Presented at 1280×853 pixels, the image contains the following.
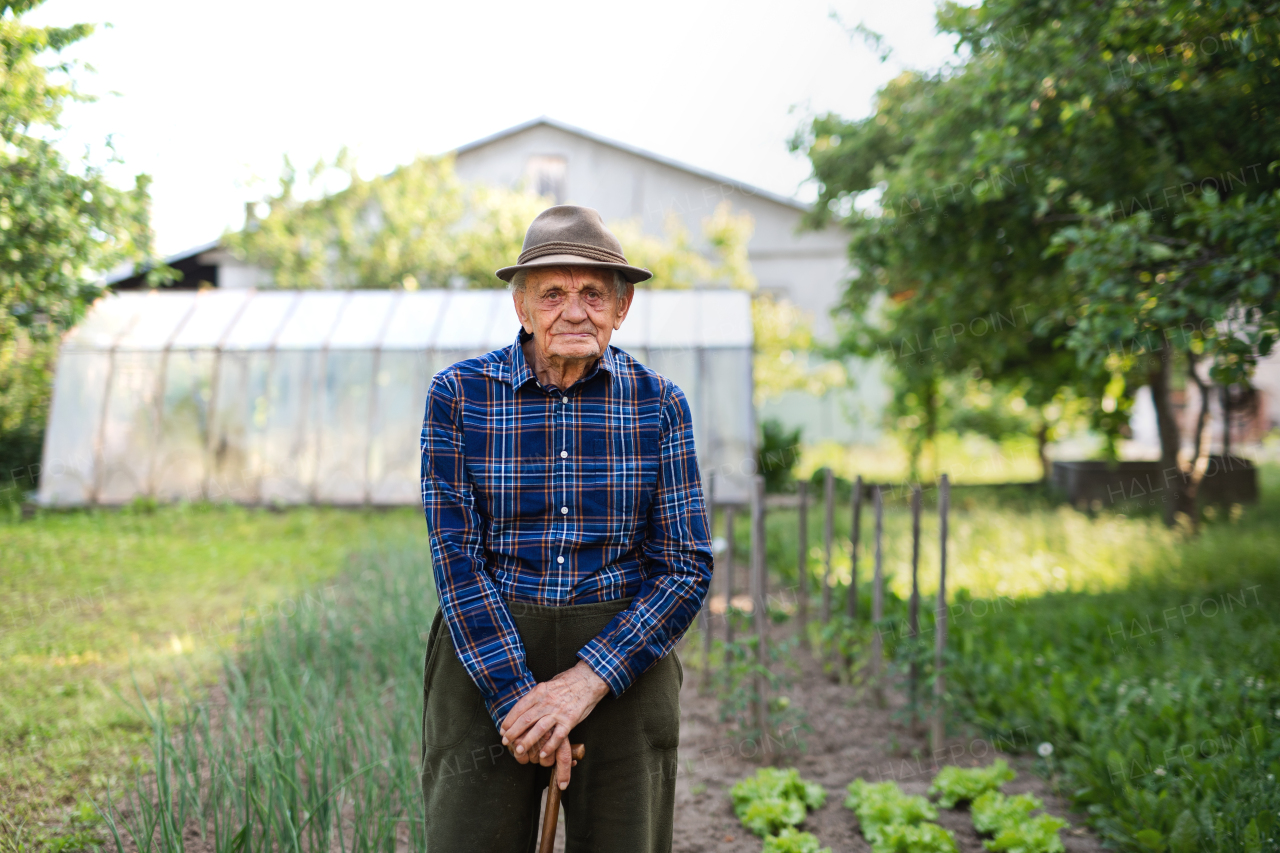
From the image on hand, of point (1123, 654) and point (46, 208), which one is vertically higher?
point (46, 208)

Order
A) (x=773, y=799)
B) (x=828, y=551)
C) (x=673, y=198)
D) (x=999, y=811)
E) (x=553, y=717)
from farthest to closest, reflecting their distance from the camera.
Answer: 1. (x=673, y=198)
2. (x=828, y=551)
3. (x=773, y=799)
4. (x=999, y=811)
5. (x=553, y=717)

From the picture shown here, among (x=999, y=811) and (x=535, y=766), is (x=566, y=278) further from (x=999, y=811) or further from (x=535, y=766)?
(x=999, y=811)

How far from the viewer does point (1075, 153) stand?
4.96 metres

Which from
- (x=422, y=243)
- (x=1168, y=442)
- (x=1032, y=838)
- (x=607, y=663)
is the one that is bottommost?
(x=1032, y=838)

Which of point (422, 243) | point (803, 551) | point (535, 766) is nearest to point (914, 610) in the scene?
point (803, 551)

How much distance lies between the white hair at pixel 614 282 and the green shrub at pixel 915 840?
2.09 m

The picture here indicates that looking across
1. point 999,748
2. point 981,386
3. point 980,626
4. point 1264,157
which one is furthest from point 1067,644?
point 981,386

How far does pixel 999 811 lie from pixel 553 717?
6.76 ft

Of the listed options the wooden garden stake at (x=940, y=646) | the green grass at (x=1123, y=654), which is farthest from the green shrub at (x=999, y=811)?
the wooden garden stake at (x=940, y=646)

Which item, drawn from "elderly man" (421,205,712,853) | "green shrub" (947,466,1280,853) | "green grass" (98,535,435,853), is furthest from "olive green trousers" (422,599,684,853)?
"green shrub" (947,466,1280,853)

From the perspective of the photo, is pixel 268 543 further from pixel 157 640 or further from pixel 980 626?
pixel 980 626

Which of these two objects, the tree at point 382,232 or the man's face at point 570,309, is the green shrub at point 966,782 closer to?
the man's face at point 570,309

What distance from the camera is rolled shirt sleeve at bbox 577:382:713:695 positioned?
5.57 feet

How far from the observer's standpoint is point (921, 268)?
6.38m
